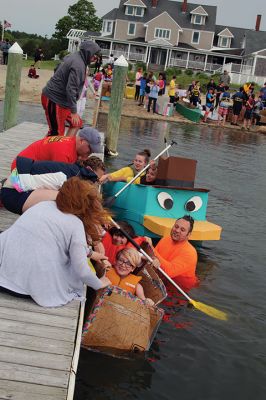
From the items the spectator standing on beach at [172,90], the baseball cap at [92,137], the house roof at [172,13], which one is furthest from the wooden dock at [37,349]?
the house roof at [172,13]

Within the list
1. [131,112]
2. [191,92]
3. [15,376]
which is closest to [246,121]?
[191,92]

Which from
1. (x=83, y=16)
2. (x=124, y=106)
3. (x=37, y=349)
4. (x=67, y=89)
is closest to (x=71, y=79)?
(x=67, y=89)

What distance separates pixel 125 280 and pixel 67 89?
357 centimetres

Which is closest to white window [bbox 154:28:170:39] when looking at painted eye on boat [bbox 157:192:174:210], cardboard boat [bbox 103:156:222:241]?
cardboard boat [bbox 103:156:222:241]

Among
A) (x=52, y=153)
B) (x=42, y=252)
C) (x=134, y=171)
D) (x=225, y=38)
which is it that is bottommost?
(x=134, y=171)

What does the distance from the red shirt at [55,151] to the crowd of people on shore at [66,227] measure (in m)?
0.01

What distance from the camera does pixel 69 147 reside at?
21.2ft

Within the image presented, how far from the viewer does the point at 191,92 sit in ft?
105

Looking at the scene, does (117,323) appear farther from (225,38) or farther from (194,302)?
(225,38)

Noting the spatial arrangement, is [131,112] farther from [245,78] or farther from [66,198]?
[245,78]

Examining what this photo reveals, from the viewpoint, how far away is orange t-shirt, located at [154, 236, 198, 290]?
7855 millimetres

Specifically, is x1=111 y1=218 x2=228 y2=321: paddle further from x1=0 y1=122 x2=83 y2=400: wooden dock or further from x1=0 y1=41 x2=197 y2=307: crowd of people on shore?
x1=0 y1=122 x2=83 y2=400: wooden dock

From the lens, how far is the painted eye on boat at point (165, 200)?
9.43m

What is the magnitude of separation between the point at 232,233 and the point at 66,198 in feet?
21.3
